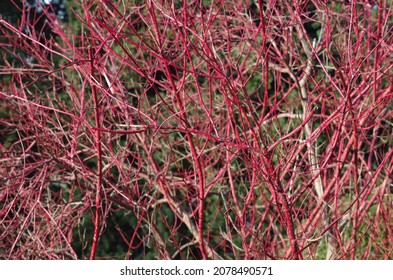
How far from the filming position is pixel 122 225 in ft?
25.2

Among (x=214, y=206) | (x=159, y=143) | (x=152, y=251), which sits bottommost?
(x=152, y=251)
